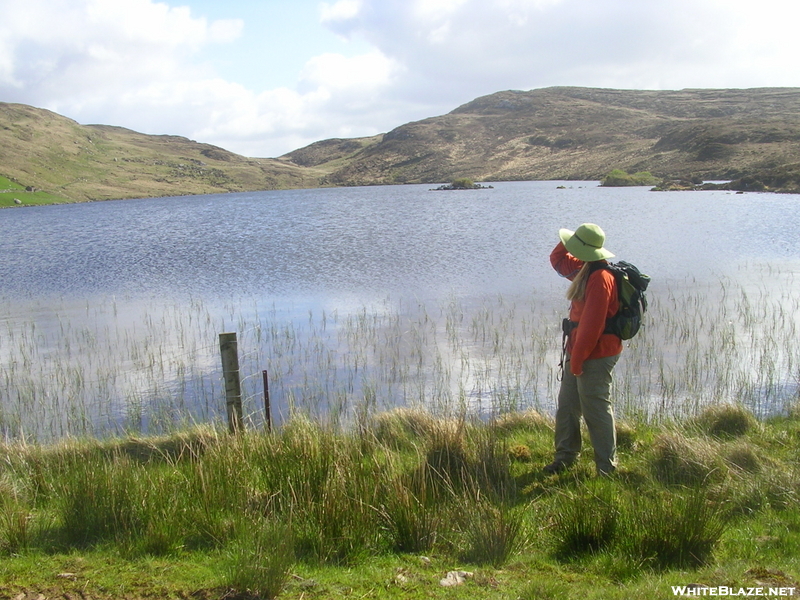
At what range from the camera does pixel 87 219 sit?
5722 cm

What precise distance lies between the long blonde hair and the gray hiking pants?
0.58m

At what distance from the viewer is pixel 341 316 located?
51.0ft

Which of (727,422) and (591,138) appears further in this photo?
(591,138)

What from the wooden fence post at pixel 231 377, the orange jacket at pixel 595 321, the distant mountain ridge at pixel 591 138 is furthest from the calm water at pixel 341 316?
the distant mountain ridge at pixel 591 138

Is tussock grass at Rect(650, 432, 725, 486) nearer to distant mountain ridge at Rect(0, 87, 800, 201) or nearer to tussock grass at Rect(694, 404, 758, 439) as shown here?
tussock grass at Rect(694, 404, 758, 439)

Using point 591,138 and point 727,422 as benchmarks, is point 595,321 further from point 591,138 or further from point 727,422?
point 591,138

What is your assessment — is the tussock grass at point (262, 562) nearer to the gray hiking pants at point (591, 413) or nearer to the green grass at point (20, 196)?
the gray hiking pants at point (591, 413)

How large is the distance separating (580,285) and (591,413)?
1145 mm

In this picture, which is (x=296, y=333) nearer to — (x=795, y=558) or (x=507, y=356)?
(x=507, y=356)

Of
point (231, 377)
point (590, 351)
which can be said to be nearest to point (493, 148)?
point (231, 377)

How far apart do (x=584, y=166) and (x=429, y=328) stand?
3879 inches

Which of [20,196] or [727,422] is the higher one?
[20,196]

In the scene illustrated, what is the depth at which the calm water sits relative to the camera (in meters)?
10.1

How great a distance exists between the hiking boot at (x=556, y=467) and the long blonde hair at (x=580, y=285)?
5.35 feet
